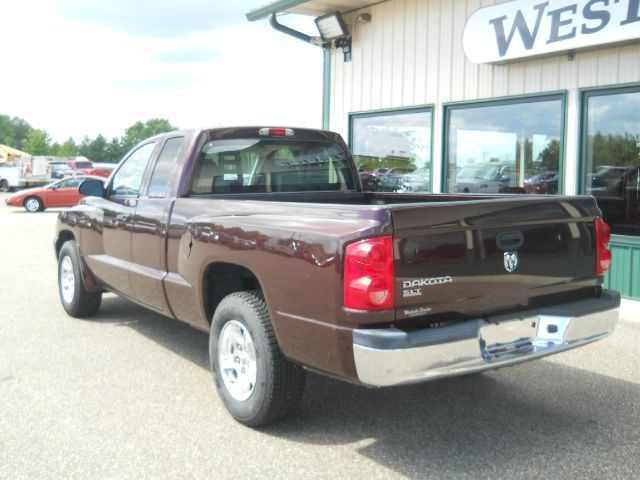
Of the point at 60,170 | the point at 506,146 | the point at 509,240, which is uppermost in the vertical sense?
the point at 60,170

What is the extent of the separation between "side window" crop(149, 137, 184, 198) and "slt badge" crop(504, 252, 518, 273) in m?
2.57

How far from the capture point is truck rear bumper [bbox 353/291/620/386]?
3244mm

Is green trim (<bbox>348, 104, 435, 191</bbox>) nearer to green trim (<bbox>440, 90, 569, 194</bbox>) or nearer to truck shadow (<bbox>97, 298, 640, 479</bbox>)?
green trim (<bbox>440, 90, 569, 194</bbox>)

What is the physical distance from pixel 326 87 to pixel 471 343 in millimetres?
9032

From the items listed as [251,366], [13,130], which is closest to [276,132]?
[251,366]

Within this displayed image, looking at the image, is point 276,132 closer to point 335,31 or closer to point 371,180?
point 371,180

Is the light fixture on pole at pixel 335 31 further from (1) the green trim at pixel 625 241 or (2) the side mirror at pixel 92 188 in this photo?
(2) the side mirror at pixel 92 188

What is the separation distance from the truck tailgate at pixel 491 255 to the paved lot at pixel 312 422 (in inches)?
31.3

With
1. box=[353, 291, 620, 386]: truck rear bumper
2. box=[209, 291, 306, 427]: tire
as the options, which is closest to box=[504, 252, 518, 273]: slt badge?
box=[353, 291, 620, 386]: truck rear bumper

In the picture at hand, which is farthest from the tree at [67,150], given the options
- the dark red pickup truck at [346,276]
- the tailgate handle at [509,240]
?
the tailgate handle at [509,240]

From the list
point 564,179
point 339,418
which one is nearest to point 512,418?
point 339,418

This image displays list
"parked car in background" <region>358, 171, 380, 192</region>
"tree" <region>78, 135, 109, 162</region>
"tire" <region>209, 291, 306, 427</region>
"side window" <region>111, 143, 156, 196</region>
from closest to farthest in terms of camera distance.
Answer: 1. "tire" <region>209, 291, 306, 427</region>
2. "side window" <region>111, 143, 156, 196</region>
3. "parked car in background" <region>358, 171, 380, 192</region>
4. "tree" <region>78, 135, 109, 162</region>

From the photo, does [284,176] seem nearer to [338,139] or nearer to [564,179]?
[338,139]

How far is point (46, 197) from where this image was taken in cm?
2562
